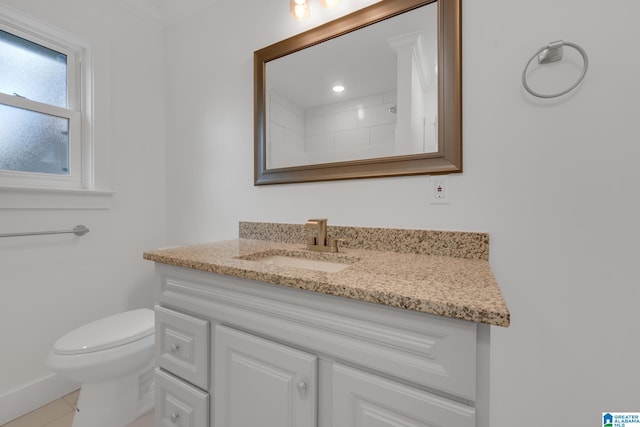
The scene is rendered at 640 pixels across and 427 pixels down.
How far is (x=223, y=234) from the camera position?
1.67 metres

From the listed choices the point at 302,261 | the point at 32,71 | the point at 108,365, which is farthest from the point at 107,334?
the point at 32,71

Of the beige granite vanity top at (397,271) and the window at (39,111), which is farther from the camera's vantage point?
the window at (39,111)

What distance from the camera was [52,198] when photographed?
1441 millimetres

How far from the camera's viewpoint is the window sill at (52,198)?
4.30ft

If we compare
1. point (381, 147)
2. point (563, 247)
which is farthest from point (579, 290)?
point (381, 147)

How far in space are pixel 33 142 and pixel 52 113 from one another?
0.62 feet

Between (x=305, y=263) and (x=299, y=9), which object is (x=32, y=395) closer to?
(x=305, y=263)

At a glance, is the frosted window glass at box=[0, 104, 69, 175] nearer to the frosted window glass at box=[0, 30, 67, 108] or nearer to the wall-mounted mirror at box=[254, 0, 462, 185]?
the frosted window glass at box=[0, 30, 67, 108]

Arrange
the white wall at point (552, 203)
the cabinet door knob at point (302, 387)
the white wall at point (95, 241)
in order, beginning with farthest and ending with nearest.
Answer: the white wall at point (95, 241) → the white wall at point (552, 203) → the cabinet door knob at point (302, 387)

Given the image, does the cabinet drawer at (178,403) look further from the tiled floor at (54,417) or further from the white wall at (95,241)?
the white wall at (95,241)

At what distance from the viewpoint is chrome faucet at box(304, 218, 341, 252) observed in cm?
112

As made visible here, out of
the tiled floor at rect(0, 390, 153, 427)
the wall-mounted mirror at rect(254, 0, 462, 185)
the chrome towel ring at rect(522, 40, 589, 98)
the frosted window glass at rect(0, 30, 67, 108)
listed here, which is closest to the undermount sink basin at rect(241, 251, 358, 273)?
the wall-mounted mirror at rect(254, 0, 462, 185)

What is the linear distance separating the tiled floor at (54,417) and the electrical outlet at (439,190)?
1.71 m

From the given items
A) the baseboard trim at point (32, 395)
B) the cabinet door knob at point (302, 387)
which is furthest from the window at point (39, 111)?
the cabinet door knob at point (302, 387)
